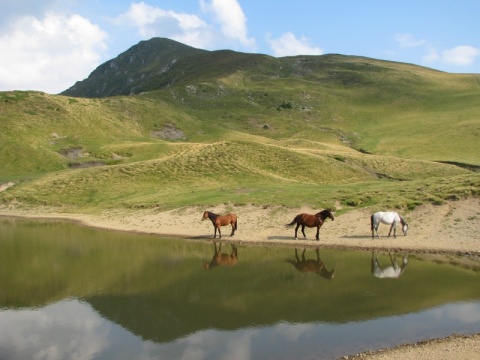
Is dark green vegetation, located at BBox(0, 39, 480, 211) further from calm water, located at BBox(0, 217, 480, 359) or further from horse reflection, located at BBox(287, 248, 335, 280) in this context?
calm water, located at BBox(0, 217, 480, 359)

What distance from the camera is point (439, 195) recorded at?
34.2m

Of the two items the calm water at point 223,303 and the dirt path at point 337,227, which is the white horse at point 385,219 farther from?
the calm water at point 223,303

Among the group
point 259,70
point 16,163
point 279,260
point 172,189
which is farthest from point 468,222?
point 259,70

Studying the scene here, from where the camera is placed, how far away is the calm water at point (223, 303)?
13781 mm

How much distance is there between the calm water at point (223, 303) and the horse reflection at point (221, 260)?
69 mm

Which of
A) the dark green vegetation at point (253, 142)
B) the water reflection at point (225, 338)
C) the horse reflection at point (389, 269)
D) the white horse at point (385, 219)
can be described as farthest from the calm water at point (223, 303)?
the dark green vegetation at point (253, 142)

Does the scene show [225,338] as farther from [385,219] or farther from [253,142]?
[253,142]

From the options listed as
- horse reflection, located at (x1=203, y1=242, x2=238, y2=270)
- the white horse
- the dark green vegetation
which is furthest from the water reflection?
the dark green vegetation

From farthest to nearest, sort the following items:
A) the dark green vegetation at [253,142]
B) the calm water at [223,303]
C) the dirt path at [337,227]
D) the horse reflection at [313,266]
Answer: the dark green vegetation at [253,142]
the dirt path at [337,227]
the horse reflection at [313,266]
the calm water at [223,303]

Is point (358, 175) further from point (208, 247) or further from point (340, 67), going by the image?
point (340, 67)

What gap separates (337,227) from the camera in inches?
1265

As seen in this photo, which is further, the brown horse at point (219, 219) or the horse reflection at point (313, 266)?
the brown horse at point (219, 219)

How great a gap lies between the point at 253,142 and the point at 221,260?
46.7 m

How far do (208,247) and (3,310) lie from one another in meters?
14.1
